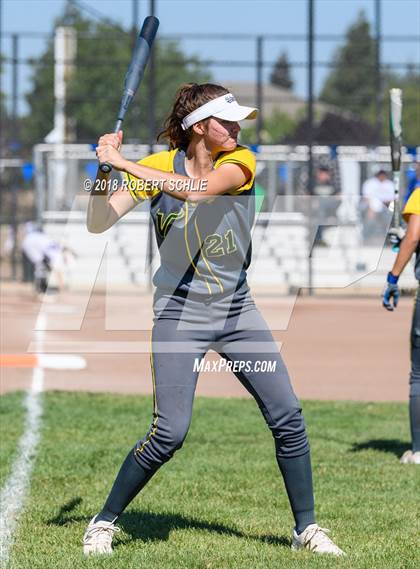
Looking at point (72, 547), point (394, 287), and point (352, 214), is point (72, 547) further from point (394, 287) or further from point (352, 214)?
point (352, 214)

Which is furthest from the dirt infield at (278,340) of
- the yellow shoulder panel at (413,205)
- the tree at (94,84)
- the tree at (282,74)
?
the tree at (94,84)

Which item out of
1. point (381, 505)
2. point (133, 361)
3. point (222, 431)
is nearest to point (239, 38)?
point (133, 361)

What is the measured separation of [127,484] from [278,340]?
7420 millimetres

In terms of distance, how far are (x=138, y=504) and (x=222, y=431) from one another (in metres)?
2.58

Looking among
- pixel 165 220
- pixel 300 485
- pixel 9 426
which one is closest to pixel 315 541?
pixel 300 485

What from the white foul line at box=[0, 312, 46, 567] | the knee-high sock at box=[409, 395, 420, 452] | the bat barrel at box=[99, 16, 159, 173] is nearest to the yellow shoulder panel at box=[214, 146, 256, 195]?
the bat barrel at box=[99, 16, 159, 173]

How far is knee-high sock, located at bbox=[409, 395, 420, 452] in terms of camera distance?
26.7 ft

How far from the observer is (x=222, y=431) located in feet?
30.7

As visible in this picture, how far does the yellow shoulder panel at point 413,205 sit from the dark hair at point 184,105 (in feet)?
8.66

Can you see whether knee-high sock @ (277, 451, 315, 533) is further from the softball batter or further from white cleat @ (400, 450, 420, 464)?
white cleat @ (400, 450, 420, 464)

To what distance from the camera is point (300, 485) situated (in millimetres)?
5637

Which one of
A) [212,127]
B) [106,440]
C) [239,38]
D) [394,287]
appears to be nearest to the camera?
[212,127]

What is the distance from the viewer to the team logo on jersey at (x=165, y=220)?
5406 mm

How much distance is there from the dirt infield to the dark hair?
6.13 meters
